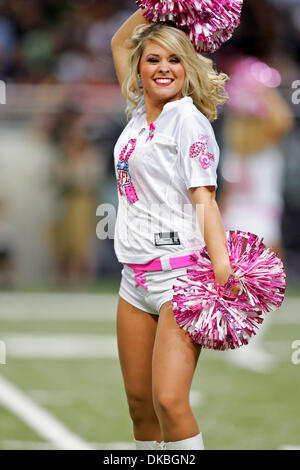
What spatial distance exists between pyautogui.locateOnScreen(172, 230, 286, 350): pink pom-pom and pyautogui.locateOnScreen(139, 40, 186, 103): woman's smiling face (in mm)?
564

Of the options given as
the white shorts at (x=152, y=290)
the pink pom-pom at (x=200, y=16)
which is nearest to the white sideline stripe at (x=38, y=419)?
the white shorts at (x=152, y=290)

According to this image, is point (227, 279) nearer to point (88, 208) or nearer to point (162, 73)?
point (162, 73)

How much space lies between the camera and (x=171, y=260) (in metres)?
3.18

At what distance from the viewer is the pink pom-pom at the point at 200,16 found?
3203mm

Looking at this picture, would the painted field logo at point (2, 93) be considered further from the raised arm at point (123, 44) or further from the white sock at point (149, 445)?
the white sock at point (149, 445)

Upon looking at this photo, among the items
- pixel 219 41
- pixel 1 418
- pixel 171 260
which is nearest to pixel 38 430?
pixel 1 418

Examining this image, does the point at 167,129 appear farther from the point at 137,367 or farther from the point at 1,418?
the point at 1,418

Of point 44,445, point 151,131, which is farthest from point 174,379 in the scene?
point 44,445

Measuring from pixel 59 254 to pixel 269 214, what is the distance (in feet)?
16.9

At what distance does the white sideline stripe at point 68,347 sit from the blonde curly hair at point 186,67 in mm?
3894

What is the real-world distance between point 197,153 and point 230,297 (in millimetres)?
496

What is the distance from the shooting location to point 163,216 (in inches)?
125

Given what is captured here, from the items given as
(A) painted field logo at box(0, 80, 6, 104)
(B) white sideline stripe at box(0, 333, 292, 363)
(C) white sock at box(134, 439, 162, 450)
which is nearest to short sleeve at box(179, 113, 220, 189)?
(C) white sock at box(134, 439, 162, 450)

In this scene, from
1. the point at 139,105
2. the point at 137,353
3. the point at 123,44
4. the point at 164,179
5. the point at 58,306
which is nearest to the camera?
the point at 164,179
